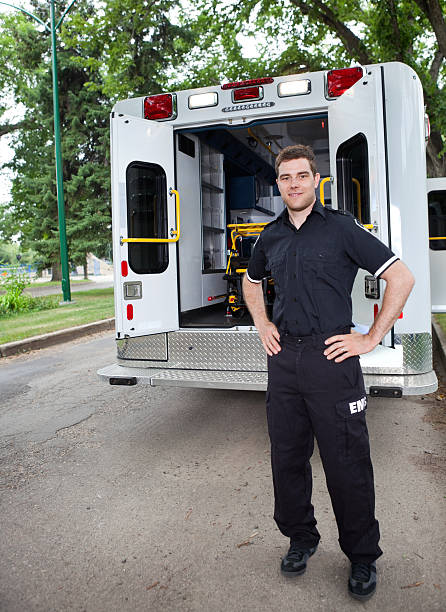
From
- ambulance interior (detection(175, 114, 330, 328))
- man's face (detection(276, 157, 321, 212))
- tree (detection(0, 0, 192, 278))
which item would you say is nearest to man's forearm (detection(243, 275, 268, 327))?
man's face (detection(276, 157, 321, 212))

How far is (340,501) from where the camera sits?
258 centimetres

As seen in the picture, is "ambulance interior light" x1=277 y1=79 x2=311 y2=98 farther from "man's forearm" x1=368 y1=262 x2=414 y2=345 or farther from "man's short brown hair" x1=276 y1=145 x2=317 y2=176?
"man's forearm" x1=368 y1=262 x2=414 y2=345

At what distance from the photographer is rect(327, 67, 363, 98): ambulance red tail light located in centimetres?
426

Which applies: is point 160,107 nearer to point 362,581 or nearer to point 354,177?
point 354,177

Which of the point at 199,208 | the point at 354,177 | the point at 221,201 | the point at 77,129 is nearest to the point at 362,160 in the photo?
the point at 354,177

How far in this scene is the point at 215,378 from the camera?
15.0ft

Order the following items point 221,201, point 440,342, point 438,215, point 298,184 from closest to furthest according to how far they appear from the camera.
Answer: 1. point 298,184
2. point 438,215
3. point 221,201
4. point 440,342

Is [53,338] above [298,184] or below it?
below

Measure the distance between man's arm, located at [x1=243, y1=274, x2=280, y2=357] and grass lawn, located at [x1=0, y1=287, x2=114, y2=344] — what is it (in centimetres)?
737

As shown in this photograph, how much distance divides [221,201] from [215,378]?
11.8 feet

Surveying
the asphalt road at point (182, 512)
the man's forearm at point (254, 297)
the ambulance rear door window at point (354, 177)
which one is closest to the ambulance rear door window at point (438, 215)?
the asphalt road at point (182, 512)

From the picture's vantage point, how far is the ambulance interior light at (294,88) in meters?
4.44

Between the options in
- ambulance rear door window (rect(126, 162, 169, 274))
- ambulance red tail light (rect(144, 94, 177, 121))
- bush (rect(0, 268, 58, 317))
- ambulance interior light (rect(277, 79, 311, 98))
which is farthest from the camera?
bush (rect(0, 268, 58, 317))

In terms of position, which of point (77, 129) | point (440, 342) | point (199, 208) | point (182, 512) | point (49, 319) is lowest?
point (182, 512)
